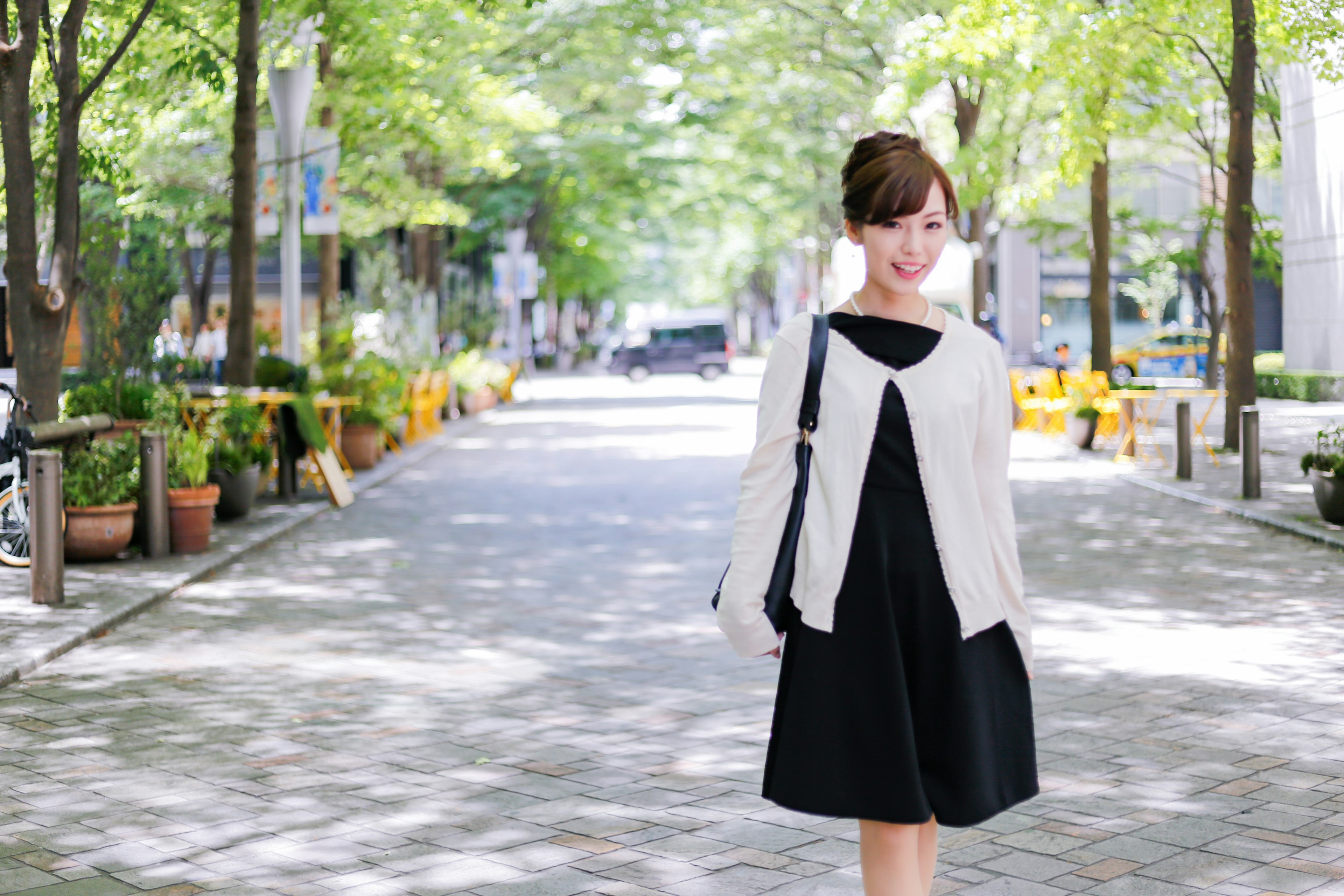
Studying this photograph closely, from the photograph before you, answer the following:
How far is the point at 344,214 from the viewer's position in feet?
85.2

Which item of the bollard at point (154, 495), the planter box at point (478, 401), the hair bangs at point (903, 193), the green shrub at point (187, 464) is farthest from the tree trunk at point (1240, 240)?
the planter box at point (478, 401)

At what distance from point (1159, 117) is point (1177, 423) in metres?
4.42

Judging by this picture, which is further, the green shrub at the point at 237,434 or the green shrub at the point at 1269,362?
the green shrub at the point at 1269,362

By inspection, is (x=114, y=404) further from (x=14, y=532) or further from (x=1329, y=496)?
(x=1329, y=496)

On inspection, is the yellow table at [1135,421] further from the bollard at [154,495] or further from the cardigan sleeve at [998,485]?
the cardigan sleeve at [998,485]

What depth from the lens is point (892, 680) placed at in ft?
10.6

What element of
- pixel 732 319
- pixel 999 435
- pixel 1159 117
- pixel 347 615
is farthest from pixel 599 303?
pixel 999 435

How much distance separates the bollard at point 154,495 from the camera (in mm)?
10984

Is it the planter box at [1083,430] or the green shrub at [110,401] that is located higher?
the green shrub at [110,401]

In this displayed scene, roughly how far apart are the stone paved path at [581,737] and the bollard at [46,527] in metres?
0.56

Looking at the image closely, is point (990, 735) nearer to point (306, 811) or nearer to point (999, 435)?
point (999, 435)

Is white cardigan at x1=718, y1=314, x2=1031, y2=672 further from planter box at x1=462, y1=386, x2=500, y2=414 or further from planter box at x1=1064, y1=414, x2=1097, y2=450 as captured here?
planter box at x1=462, y1=386, x2=500, y2=414

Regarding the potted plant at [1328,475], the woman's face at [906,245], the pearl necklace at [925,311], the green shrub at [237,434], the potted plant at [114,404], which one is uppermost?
the woman's face at [906,245]

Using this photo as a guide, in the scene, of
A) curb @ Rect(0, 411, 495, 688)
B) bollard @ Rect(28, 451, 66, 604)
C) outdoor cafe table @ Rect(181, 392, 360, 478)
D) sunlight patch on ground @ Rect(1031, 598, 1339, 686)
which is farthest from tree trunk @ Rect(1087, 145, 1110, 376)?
bollard @ Rect(28, 451, 66, 604)
